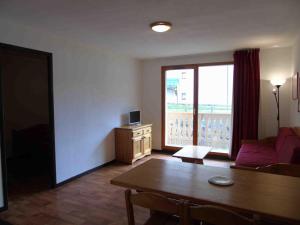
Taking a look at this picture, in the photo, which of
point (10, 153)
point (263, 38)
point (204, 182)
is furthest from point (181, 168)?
point (10, 153)

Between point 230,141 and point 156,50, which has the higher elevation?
point 156,50

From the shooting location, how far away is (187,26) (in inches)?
119

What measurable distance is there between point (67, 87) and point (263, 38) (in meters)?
3.26

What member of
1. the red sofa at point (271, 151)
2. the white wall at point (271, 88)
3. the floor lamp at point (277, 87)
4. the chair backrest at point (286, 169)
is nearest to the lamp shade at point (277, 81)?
the floor lamp at point (277, 87)

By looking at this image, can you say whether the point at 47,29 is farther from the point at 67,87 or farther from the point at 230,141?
the point at 230,141

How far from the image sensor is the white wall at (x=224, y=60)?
4.38m

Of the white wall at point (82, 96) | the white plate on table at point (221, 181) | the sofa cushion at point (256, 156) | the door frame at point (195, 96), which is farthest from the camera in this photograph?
the door frame at point (195, 96)

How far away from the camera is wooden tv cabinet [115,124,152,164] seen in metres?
4.64

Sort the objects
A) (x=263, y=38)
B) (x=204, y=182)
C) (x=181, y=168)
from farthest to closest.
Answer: (x=263, y=38) → (x=181, y=168) → (x=204, y=182)

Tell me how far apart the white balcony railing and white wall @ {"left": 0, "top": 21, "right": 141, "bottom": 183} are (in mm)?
1303

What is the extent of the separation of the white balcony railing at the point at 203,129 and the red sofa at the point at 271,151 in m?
0.85

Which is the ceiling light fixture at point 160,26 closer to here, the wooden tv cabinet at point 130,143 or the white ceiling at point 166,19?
the white ceiling at point 166,19

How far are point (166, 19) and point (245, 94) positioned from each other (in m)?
2.61

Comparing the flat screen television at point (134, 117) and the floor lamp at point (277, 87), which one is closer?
the floor lamp at point (277, 87)
